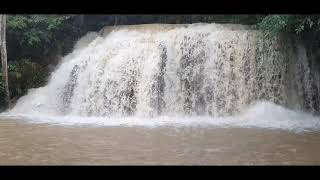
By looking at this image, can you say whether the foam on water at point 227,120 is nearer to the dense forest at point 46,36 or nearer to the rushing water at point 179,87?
the rushing water at point 179,87

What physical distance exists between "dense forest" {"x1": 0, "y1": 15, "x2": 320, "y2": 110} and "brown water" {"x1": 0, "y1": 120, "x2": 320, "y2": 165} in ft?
12.3

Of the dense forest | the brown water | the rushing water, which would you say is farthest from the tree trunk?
the brown water

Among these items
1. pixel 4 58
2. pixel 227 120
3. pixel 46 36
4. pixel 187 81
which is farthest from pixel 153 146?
pixel 46 36

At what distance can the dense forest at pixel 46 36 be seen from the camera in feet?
41.9

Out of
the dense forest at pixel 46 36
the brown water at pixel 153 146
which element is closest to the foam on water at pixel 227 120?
the brown water at pixel 153 146

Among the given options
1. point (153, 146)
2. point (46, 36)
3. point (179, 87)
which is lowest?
point (153, 146)

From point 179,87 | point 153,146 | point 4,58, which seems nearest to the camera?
point 153,146

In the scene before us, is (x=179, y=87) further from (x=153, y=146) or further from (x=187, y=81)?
(x=153, y=146)

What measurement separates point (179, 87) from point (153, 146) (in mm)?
4208

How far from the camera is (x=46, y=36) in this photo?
14102 millimetres

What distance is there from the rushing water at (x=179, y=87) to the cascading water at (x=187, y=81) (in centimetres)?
2
